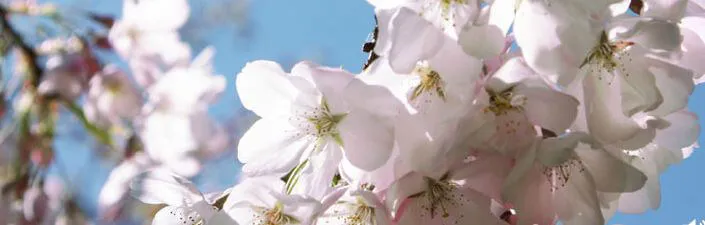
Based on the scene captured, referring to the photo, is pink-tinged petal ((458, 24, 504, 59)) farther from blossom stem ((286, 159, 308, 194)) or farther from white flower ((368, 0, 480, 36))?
blossom stem ((286, 159, 308, 194))

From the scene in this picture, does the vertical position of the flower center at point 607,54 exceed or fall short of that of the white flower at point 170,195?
it falls short

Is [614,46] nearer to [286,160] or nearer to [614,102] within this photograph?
[614,102]

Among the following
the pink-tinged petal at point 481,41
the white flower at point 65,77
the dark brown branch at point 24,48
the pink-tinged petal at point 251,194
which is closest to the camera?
the pink-tinged petal at point 481,41

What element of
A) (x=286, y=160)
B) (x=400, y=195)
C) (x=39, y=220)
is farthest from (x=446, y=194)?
(x=39, y=220)

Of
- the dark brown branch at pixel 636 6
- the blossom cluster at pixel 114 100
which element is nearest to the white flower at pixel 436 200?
the dark brown branch at pixel 636 6

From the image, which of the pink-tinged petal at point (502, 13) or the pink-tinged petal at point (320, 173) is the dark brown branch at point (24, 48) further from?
the pink-tinged petal at point (502, 13)

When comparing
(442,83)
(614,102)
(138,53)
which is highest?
(138,53)

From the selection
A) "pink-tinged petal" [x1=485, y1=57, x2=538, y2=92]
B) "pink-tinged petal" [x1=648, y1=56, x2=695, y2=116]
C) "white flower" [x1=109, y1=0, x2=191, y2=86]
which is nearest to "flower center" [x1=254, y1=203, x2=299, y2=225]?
"pink-tinged petal" [x1=485, y1=57, x2=538, y2=92]
